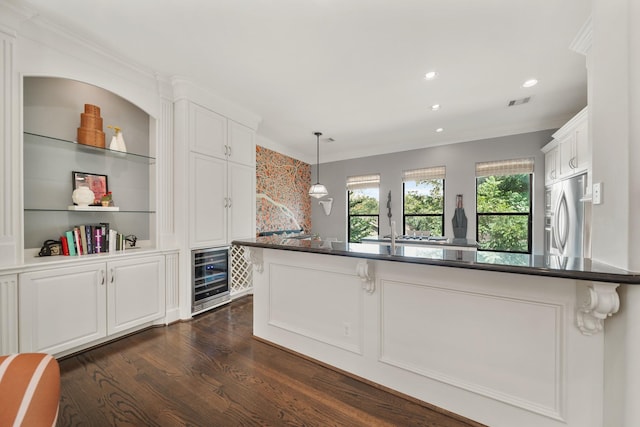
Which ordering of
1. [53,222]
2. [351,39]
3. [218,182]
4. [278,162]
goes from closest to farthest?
[351,39], [53,222], [218,182], [278,162]

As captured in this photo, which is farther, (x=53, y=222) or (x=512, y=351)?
(x=53, y=222)

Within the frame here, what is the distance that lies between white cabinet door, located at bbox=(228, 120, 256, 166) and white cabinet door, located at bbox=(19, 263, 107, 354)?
2.05 meters

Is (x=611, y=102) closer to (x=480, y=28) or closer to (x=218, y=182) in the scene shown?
(x=480, y=28)

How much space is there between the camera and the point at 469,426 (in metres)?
1.49

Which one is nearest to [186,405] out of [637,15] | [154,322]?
[154,322]

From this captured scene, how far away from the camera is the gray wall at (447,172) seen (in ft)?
13.7

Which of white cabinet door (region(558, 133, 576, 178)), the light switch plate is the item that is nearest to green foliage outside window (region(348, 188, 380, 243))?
white cabinet door (region(558, 133, 576, 178))

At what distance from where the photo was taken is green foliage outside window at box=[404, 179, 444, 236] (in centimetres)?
504

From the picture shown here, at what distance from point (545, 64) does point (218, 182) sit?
154 inches

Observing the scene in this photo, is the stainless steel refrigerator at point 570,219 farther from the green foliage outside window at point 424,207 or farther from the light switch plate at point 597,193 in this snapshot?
the green foliage outside window at point 424,207

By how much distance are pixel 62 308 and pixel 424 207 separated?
544cm

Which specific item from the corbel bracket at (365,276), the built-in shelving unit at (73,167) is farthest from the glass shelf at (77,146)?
the corbel bracket at (365,276)

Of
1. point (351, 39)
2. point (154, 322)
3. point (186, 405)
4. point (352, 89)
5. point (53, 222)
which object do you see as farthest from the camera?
point (352, 89)

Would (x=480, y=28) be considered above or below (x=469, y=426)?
above
